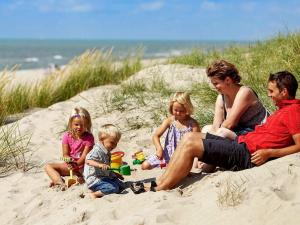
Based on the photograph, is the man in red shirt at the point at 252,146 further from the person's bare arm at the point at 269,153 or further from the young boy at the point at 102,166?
the young boy at the point at 102,166

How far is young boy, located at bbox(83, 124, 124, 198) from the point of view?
4.69 m

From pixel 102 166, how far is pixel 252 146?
4.16ft

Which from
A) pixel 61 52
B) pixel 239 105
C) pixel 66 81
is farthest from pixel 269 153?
pixel 61 52

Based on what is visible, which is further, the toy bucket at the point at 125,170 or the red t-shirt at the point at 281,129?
the toy bucket at the point at 125,170

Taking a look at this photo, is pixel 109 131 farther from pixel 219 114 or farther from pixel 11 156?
pixel 11 156

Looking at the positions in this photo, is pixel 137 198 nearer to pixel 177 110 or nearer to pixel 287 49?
pixel 177 110

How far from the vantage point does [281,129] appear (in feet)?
14.3

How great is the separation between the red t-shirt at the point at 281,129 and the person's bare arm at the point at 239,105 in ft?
1.63

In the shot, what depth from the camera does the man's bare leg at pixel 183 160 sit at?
4.37 meters

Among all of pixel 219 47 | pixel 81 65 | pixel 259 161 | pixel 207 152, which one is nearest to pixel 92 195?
pixel 207 152

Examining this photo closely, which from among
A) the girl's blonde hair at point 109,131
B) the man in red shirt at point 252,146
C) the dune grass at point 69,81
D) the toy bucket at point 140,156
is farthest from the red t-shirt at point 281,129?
the dune grass at point 69,81

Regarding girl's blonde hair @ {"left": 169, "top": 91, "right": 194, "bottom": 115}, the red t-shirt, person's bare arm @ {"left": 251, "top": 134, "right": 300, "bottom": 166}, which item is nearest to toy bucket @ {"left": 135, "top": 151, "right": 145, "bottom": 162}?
girl's blonde hair @ {"left": 169, "top": 91, "right": 194, "bottom": 115}

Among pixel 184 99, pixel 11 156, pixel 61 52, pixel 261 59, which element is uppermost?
pixel 261 59

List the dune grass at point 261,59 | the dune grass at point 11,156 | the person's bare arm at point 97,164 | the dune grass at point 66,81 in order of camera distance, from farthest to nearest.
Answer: the dune grass at point 66,81 < the dune grass at point 261,59 < the dune grass at point 11,156 < the person's bare arm at point 97,164
